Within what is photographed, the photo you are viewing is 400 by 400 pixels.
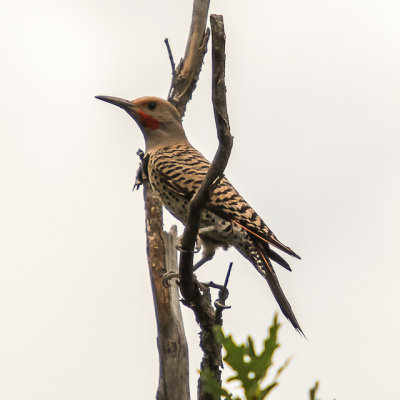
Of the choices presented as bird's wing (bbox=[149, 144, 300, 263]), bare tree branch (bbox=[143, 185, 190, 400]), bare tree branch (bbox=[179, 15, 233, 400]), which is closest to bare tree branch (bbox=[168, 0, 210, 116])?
bird's wing (bbox=[149, 144, 300, 263])

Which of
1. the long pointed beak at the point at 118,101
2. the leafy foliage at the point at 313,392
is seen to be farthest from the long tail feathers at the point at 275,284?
the leafy foliage at the point at 313,392

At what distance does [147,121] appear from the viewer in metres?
9.28

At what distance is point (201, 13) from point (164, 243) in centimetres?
313

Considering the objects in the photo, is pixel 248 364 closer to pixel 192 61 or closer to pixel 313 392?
pixel 313 392

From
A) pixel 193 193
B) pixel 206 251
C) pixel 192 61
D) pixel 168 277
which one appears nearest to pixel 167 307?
pixel 168 277

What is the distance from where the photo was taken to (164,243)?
7.60 metres

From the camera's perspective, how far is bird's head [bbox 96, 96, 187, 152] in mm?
9203

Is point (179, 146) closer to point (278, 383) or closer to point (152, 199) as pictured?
point (152, 199)

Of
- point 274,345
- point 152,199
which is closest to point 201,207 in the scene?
point 274,345

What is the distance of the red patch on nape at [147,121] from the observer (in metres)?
9.24

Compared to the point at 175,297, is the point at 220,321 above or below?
below

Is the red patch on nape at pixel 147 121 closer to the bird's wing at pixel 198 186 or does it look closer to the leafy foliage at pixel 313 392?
the bird's wing at pixel 198 186

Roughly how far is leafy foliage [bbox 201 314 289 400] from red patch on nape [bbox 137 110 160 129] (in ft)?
20.5

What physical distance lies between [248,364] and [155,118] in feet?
20.6
